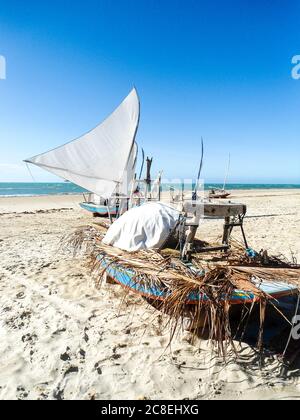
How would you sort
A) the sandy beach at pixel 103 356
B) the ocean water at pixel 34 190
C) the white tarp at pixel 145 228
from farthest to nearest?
1. the ocean water at pixel 34 190
2. the white tarp at pixel 145 228
3. the sandy beach at pixel 103 356

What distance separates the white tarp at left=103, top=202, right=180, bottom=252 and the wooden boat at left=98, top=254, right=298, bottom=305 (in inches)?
25.1

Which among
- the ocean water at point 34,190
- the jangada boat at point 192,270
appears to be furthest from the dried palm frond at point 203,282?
the ocean water at point 34,190

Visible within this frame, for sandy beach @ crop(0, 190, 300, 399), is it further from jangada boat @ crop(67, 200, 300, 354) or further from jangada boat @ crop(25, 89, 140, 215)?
jangada boat @ crop(25, 89, 140, 215)

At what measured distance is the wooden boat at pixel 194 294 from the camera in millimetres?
3414

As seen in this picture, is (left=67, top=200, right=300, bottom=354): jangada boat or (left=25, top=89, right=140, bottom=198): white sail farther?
(left=25, top=89, right=140, bottom=198): white sail

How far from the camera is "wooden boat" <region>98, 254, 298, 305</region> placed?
3.41 meters

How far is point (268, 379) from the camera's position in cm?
312

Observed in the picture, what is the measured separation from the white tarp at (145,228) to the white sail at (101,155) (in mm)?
2265

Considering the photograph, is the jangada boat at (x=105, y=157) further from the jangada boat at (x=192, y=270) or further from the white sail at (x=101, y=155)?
the jangada boat at (x=192, y=270)

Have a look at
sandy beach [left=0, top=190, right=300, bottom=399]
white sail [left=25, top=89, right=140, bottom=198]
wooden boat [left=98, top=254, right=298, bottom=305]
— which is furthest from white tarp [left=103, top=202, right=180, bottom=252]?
white sail [left=25, top=89, right=140, bottom=198]

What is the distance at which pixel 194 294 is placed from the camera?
353 centimetres

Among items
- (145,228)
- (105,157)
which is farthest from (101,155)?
(145,228)

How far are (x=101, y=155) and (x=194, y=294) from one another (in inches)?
220
